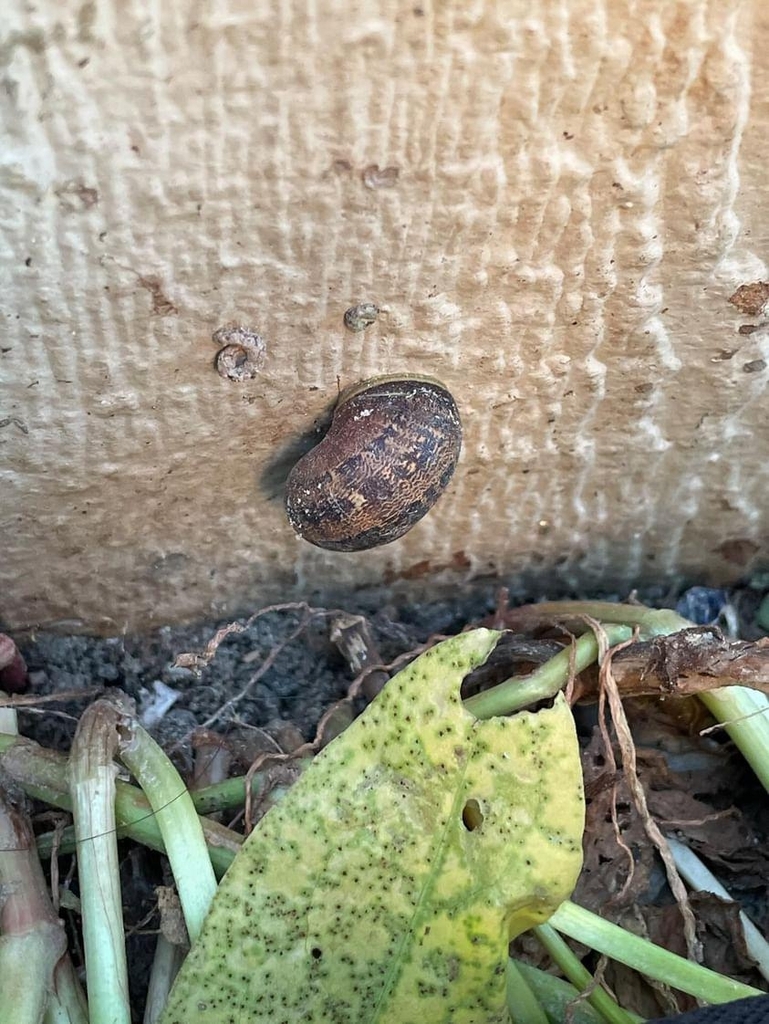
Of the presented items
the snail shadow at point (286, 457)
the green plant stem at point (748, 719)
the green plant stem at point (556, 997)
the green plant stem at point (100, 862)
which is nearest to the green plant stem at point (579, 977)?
the green plant stem at point (556, 997)

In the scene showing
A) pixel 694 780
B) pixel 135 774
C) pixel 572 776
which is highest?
pixel 572 776

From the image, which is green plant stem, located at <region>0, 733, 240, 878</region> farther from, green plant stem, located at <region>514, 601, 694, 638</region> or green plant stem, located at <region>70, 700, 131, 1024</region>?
Answer: green plant stem, located at <region>514, 601, 694, 638</region>

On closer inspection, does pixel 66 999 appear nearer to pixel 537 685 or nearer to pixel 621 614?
pixel 537 685

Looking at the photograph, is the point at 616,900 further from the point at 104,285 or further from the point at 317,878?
the point at 104,285

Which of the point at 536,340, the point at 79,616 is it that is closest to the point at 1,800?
the point at 79,616

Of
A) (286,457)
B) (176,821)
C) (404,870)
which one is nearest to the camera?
(404,870)

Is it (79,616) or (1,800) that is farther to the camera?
(79,616)

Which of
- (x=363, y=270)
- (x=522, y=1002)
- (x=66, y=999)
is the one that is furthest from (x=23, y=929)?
(x=363, y=270)
